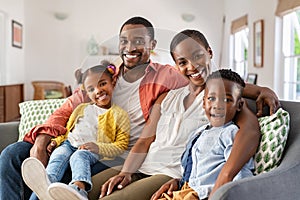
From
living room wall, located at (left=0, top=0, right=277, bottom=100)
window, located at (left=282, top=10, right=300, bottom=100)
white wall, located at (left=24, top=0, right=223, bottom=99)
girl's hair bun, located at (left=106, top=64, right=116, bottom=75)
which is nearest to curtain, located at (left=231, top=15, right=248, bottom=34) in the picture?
living room wall, located at (left=0, top=0, right=277, bottom=100)

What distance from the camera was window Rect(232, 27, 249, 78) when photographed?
592 cm

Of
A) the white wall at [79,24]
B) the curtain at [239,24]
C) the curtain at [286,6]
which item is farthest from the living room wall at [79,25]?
the curtain at [286,6]

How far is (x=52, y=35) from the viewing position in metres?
7.11

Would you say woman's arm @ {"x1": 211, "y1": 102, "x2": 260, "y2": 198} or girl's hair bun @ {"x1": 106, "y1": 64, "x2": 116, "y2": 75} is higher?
girl's hair bun @ {"x1": 106, "y1": 64, "x2": 116, "y2": 75}

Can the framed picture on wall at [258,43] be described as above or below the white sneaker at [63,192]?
above

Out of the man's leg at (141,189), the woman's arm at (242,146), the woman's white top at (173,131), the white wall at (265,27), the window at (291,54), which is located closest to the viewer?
the woman's arm at (242,146)

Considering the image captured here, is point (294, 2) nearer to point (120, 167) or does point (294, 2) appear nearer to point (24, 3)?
point (120, 167)

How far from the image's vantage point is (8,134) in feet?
7.36

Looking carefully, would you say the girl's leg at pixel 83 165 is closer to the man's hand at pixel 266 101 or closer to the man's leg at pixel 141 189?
the man's leg at pixel 141 189

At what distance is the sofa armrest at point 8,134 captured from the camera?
7.30 feet

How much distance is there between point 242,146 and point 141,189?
0.43m

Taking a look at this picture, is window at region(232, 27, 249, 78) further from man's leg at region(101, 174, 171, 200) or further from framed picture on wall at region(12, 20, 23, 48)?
man's leg at region(101, 174, 171, 200)

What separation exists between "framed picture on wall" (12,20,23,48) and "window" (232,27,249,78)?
3544mm

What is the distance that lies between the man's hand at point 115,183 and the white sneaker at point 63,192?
0.13 meters
